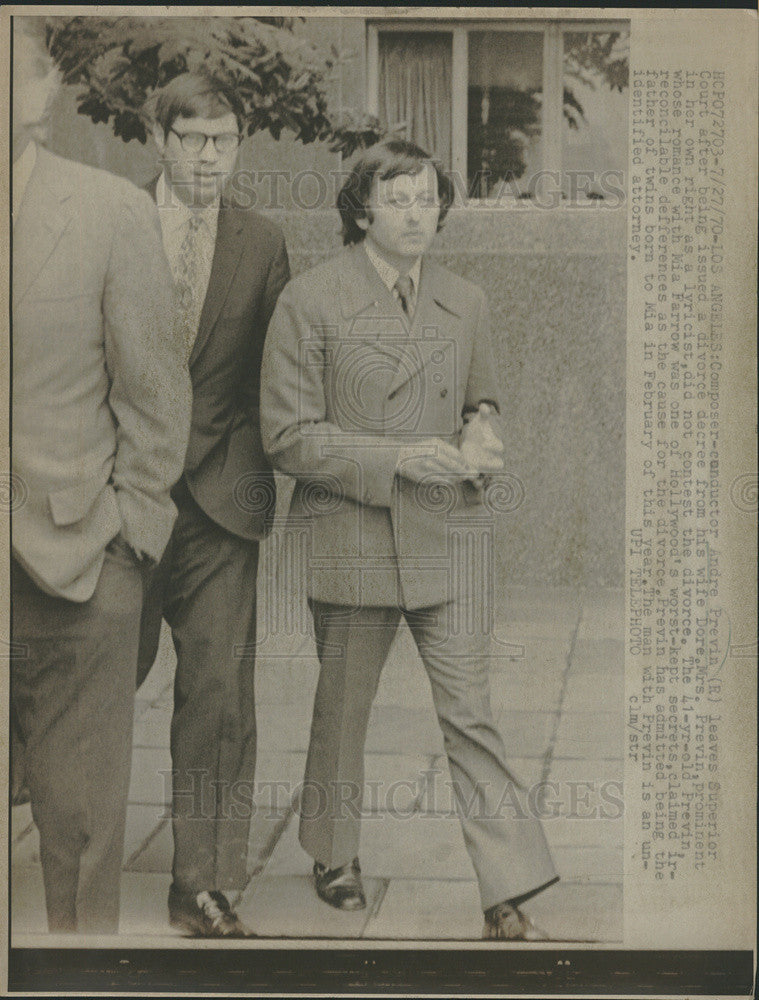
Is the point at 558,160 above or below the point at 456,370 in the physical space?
above

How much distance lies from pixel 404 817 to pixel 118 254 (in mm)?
2063

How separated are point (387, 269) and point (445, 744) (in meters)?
1.57

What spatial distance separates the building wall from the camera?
5504 mm

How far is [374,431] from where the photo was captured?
549 centimetres

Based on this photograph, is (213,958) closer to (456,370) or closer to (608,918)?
(608,918)

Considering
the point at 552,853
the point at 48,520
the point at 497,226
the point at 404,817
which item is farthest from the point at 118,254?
the point at 552,853

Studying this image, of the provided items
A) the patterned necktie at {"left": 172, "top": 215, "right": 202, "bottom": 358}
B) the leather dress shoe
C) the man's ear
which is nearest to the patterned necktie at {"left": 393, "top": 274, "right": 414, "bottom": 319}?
the patterned necktie at {"left": 172, "top": 215, "right": 202, "bottom": 358}

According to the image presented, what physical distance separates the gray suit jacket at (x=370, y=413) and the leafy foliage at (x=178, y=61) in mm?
608

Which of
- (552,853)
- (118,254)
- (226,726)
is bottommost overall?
(552,853)

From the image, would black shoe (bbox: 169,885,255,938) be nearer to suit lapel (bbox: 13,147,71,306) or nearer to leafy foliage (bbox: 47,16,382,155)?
suit lapel (bbox: 13,147,71,306)

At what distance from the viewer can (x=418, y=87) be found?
5516 millimetres

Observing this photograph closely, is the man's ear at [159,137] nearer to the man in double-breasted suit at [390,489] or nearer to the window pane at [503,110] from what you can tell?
the man in double-breasted suit at [390,489]

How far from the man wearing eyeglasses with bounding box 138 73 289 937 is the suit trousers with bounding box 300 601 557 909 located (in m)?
0.24

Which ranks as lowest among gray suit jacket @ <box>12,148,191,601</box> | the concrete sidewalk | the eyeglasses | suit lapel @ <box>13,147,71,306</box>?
the concrete sidewalk
